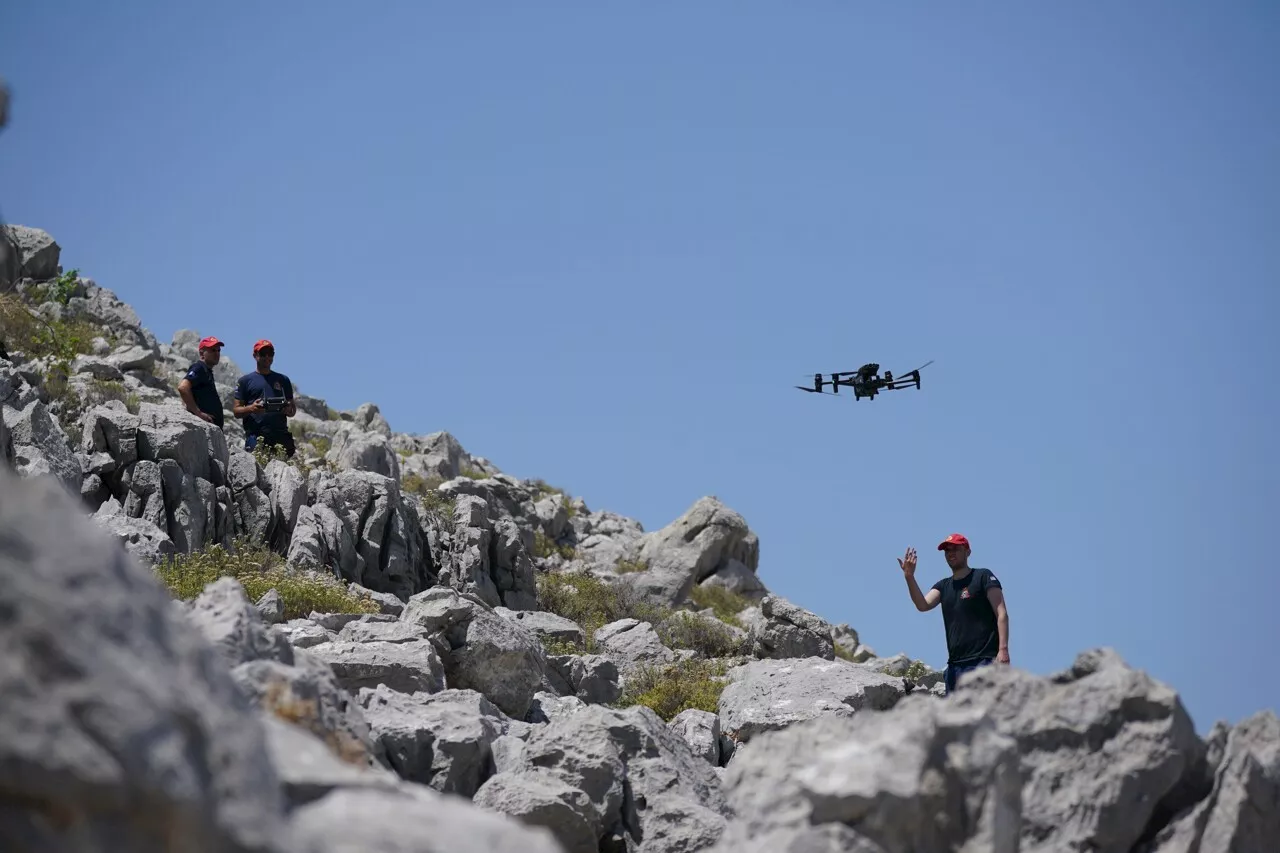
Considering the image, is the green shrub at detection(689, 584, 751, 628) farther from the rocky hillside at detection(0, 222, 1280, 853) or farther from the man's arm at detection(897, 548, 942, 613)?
the man's arm at detection(897, 548, 942, 613)

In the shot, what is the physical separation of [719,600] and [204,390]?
1421cm

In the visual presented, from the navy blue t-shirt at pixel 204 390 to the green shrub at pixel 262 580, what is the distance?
10.9 feet

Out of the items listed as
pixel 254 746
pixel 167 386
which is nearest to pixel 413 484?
pixel 167 386

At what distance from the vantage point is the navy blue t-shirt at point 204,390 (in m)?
21.3

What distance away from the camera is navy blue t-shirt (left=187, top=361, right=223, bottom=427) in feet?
69.9

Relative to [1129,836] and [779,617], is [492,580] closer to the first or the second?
[779,617]

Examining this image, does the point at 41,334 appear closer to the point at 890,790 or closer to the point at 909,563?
the point at 909,563

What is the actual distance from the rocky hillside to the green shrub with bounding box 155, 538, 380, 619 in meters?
0.07

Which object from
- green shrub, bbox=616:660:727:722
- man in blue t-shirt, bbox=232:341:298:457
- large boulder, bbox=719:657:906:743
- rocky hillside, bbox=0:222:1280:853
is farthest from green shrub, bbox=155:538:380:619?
large boulder, bbox=719:657:906:743

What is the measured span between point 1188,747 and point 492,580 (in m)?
17.1

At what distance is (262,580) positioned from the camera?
17344mm

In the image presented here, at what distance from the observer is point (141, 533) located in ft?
57.6

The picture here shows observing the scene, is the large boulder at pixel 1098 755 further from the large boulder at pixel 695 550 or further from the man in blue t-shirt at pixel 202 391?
the large boulder at pixel 695 550

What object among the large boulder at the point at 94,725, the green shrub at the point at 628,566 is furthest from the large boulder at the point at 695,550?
the large boulder at the point at 94,725
